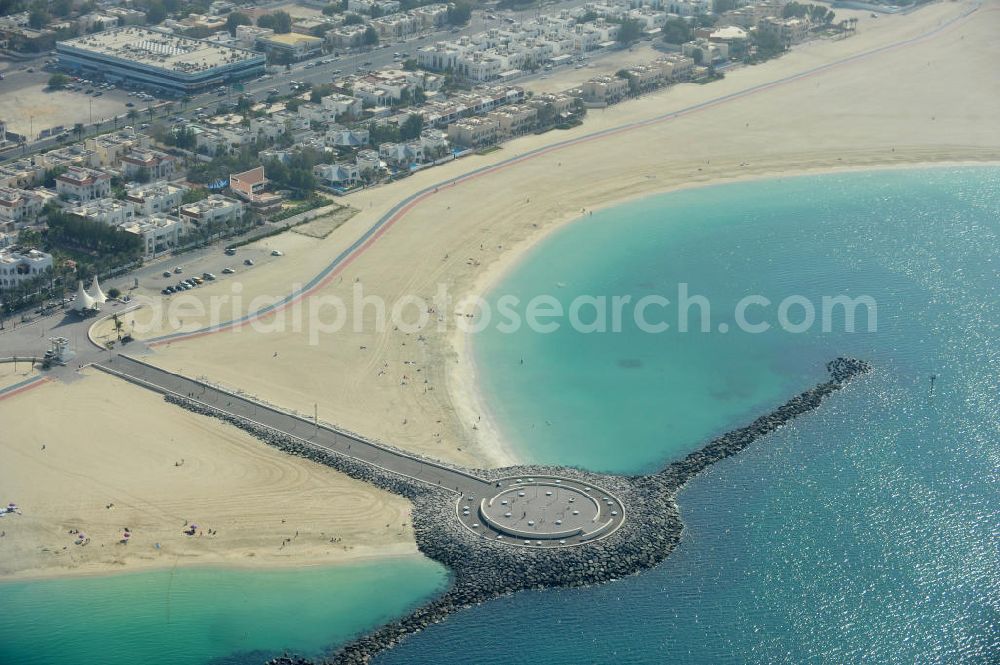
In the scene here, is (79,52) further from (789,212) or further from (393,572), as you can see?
(393,572)

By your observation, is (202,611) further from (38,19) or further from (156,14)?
(156,14)

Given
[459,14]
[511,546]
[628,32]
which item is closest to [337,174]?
[511,546]

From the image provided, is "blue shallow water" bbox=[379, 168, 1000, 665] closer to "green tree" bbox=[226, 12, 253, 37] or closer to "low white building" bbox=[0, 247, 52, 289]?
"low white building" bbox=[0, 247, 52, 289]

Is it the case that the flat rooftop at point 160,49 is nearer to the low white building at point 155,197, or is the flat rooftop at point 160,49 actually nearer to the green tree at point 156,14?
the green tree at point 156,14

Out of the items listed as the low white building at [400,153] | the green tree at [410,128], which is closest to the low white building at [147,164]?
the low white building at [400,153]

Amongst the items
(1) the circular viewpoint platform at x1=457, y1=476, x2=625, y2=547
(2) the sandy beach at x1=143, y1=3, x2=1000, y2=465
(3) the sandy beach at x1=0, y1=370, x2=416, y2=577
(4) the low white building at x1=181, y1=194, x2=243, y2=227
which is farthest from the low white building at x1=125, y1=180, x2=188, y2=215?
(1) the circular viewpoint platform at x1=457, y1=476, x2=625, y2=547
